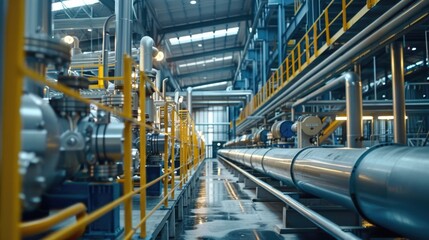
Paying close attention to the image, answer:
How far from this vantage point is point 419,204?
247 centimetres

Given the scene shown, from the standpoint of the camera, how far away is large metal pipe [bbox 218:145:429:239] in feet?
8.33

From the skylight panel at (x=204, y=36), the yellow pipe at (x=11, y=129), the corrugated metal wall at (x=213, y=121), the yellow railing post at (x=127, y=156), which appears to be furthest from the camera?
the corrugated metal wall at (x=213, y=121)

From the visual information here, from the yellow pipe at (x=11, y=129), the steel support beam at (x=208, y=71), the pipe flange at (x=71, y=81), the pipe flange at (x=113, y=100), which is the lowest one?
the yellow pipe at (x=11, y=129)

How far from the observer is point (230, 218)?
23.7ft

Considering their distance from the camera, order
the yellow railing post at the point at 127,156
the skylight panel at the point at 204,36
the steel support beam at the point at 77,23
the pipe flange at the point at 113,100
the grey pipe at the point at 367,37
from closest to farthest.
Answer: the yellow railing post at the point at 127,156 → the pipe flange at the point at 113,100 → the grey pipe at the point at 367,37 → the steel support beam at the point at 77,23 → the skylight panel at the point at 204,36

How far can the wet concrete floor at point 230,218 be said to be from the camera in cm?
598

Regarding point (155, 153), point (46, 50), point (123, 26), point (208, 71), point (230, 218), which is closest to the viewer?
point (46, 50)

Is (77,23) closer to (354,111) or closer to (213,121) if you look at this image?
(354,111)

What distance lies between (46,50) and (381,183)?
236cm

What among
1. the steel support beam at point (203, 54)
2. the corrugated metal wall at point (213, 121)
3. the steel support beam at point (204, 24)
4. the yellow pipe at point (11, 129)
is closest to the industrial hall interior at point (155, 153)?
the yellow pipe at point (11, 129)

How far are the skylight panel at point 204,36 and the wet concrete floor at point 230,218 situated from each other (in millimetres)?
13730

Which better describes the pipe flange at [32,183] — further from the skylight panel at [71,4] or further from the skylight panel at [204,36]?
the skylight panel at [204,36]

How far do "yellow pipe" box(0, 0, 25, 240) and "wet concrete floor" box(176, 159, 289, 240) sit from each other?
4703 millimetres

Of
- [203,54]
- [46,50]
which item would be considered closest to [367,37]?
[46,50]
